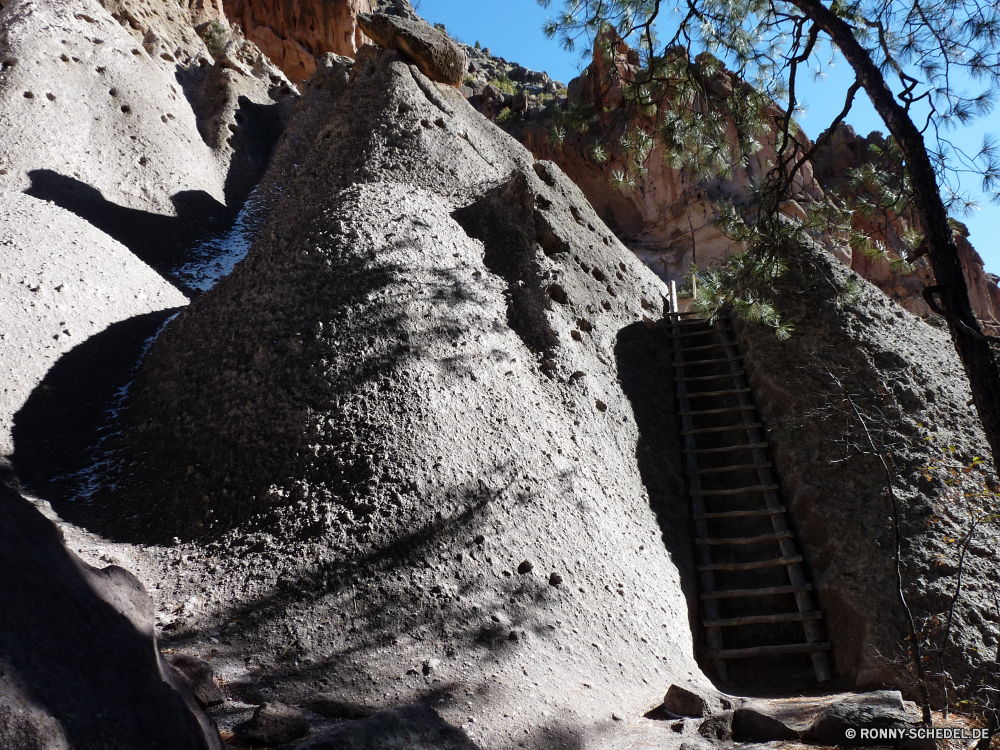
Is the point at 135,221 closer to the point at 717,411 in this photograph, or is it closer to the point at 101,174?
the point at 101,174

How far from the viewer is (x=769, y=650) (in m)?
5.70

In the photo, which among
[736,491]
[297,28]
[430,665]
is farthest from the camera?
[297,28]

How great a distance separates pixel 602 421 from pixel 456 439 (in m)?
1.89

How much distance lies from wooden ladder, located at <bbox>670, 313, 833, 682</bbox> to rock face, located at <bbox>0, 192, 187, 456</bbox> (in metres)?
5.86

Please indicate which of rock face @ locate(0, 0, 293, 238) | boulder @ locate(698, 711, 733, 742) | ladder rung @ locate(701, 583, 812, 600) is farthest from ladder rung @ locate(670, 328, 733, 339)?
rock face @ locate(0, 0, 293, 238)

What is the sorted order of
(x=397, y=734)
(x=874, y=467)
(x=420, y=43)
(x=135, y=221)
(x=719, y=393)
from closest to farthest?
(x=397, y=734)
(x=874, y=467)
(x=719, y=393)
(x=135, y=221)
(x=420, y=43)

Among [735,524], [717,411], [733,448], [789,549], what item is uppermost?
[717,411]

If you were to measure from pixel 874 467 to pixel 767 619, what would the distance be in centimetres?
169

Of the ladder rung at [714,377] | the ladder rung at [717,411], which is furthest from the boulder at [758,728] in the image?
the ladder rung at [714,377]

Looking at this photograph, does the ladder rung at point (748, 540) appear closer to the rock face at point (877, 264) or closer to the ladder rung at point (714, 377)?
the ladder rung at point (714, 377)

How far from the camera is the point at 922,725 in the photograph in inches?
132

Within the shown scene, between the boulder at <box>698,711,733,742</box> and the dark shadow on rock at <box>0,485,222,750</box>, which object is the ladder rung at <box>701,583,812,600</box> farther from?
the dark shadow on rock at <box>0,485,222,750</box>

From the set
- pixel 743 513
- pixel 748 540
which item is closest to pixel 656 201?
pixel 743 513

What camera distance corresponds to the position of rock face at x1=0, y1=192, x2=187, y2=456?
6242 mm
